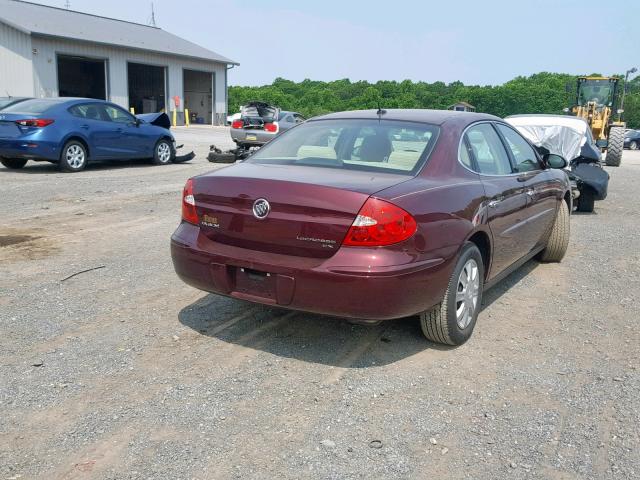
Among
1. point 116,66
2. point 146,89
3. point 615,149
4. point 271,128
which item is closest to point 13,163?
point 271,128

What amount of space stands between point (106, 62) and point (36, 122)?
869 inches

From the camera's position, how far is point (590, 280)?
19.8ft

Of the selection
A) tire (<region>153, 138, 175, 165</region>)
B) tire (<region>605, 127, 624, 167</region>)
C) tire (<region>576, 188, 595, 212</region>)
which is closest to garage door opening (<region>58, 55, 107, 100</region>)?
tire (<region>153, 138, 175, 165</region>)

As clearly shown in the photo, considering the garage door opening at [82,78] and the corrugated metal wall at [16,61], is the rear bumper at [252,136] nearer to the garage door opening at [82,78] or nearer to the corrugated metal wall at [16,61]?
the corrugated metal wall at [16,61]

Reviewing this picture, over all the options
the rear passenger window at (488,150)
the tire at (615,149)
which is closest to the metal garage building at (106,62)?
the tire at (615,149)

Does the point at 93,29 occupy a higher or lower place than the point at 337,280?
higher

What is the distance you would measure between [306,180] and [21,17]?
32050 millimetres

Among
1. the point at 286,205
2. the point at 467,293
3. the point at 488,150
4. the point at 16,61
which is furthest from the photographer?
the point at 16,61

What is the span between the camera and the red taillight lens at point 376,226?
3.50 m

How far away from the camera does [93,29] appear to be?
1312 inches

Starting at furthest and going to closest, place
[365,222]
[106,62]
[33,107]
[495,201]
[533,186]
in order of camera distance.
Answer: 1. [106,62]
2. [33,107]
3. [533,186]
4. [495,201]
5. [365,222]

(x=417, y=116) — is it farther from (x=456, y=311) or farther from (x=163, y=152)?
(x=163, y=152)

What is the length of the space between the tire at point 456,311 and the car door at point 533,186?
1165 mm

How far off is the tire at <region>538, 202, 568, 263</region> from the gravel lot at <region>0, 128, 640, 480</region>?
52cm
